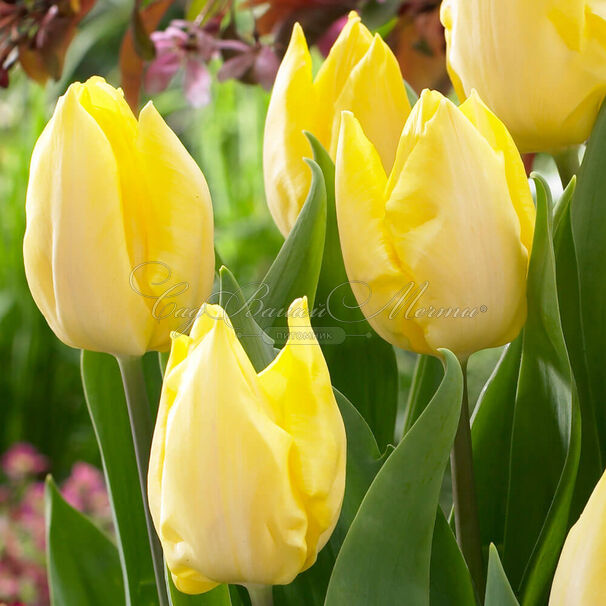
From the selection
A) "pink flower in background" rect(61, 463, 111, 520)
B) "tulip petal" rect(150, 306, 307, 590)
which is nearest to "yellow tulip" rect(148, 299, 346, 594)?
"tulip petal" rect(150, 306, 307, 590)

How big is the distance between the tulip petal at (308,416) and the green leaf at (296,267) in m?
0.07

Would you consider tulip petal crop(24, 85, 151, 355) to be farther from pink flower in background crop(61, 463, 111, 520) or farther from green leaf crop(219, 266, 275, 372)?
pink flower in background crop(61, 463, 111, 520)

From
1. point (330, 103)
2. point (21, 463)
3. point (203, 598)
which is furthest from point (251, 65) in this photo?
point (21, 463)

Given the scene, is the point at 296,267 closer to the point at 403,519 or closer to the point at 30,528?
the point at 403,519

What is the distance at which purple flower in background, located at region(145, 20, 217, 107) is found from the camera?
20.0 inches

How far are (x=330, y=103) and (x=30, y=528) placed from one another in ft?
2.60

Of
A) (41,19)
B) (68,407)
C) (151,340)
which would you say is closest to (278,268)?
(151,340)

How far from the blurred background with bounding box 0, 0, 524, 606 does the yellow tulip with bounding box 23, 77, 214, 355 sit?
19 cm

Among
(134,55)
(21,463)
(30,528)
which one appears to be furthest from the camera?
(21,463)

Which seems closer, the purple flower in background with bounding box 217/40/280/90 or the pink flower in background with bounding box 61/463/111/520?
the purple flower in background with bounding box 217/40/280/90

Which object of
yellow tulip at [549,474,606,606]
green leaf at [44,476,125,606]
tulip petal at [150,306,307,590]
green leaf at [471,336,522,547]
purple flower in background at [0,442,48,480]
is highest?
tulip petal at [150,306,307,590]

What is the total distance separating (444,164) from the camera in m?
0.24

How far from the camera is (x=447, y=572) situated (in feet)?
0.88

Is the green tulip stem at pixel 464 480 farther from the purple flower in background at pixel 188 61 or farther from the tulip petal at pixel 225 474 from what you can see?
the purple flower in background at pixel 188 61
